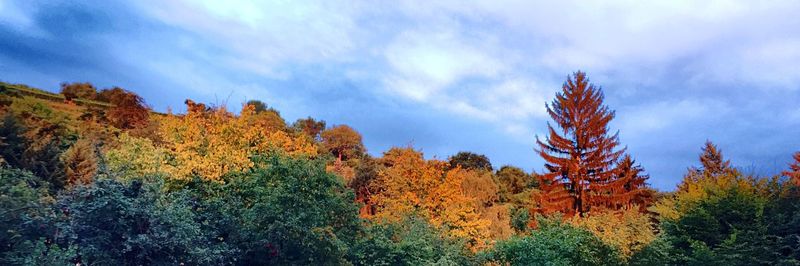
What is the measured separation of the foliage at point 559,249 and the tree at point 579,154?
2393 cm

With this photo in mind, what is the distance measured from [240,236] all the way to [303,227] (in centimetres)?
209

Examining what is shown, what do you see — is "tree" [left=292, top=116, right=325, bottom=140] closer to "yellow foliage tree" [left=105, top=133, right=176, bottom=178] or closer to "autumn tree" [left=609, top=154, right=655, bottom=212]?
"autumn tree" [left=609, top=154, right=655, bottom=212]

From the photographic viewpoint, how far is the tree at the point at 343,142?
84938mm

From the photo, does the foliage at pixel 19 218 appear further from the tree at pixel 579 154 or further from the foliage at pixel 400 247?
the tree at pixel 579 154

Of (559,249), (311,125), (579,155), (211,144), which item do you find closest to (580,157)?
(579,155)

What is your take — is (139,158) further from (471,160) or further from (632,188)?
(471,160)

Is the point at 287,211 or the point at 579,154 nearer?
the point at 287,211

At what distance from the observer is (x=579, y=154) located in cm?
4988

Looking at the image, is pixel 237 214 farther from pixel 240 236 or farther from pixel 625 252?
pixel 625 252

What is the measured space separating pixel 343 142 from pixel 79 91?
3882cm

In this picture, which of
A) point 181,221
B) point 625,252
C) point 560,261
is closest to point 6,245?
point 181,221

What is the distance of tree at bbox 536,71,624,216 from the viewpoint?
1917 inches

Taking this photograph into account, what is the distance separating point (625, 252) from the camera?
26.0 metres

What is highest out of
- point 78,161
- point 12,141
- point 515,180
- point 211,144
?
point 515,180
